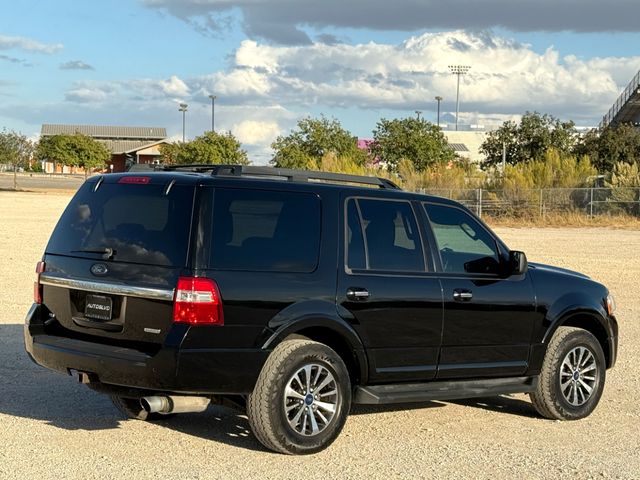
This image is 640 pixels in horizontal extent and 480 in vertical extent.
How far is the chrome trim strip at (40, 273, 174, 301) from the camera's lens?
684 cm

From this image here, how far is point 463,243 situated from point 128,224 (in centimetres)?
270

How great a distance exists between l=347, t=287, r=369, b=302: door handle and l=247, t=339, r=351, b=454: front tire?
1.32 ft

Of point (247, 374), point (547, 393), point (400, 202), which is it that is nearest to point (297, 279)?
point (247, 374)

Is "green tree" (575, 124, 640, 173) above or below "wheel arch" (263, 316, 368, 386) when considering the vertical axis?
above

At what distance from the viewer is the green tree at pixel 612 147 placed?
6119 cm

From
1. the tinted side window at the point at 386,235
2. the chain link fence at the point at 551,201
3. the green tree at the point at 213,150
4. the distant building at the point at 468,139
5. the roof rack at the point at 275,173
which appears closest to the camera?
the roof rack at the point at 275,173

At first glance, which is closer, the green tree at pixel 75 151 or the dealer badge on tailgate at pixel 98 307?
the dealer badge on tailgate at pixel 98 307

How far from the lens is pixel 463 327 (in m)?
8.14

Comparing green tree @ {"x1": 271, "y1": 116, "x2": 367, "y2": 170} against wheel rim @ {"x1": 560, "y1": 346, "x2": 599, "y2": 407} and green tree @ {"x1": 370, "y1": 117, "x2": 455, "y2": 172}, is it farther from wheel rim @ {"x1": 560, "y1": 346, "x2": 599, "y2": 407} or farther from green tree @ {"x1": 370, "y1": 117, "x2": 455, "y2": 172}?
wheel rim @ {"x1": 560, "y1": 346, "x2": 599, "y2": 407}

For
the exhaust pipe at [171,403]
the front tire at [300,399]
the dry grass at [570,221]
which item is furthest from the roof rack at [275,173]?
the dry grass at [570,221]

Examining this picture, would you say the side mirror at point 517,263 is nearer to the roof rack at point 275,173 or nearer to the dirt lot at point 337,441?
the roof rack at point 275,173

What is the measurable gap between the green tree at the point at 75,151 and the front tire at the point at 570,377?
295 feet

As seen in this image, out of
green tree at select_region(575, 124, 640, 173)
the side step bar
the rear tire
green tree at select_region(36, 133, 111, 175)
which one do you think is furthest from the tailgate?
green tree at select_region(36, 133, 111, 175)

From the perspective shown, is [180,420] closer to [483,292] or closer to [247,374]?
[247,374]
